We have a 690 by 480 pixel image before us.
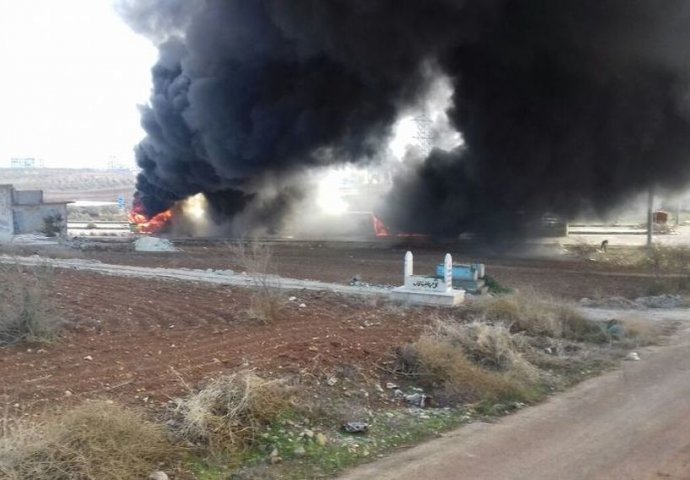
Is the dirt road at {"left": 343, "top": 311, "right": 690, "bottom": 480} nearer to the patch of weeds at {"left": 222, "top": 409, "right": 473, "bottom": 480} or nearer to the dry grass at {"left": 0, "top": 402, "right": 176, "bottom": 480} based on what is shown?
the patch of weeds at {"left": 222, "top": 409, "right": 473, "bottom": 480}

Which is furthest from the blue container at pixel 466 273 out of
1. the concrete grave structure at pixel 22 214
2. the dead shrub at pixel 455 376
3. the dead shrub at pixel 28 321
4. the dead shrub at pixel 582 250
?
the concrete grave structure at pixel 22 214

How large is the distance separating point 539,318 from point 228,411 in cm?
719

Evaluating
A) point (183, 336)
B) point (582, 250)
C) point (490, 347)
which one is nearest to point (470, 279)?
point (490, 347)

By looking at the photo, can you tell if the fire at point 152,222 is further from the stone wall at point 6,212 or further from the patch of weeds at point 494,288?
the patch of weeds at point 494,288

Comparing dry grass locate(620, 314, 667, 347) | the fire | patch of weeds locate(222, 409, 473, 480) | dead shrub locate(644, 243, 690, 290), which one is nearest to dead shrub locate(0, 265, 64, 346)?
patch of weeds locate(222, 409, 473, 480)

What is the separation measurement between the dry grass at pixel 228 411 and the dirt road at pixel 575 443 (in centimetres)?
115

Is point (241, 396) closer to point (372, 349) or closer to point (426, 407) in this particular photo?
point (426, 407)

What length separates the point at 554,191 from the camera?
2916 cm

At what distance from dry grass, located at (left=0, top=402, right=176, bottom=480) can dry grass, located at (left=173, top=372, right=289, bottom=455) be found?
12.3 inches

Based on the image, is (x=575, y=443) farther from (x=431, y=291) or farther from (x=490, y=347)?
(x=431, y=291)

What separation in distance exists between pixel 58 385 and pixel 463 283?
9984 millimetres

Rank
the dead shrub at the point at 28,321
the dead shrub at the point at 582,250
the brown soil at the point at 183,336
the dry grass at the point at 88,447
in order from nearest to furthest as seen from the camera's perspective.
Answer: the dry grass at the point at 88,447 → the brown soil at the point at 183,336 → the dead shrub at the point at 28,321 → the dead shrub at the point at 582,250

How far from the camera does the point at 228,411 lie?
Answer: 23.7 ft

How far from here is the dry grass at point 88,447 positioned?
226 inches
